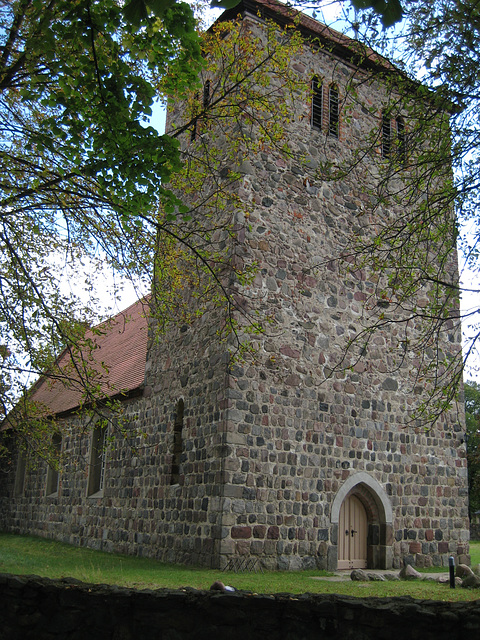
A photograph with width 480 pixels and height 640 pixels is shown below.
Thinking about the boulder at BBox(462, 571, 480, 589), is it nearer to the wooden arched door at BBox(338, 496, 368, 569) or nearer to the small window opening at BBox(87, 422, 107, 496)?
the wooden arched door at BBox(338, 496, 368, 569)

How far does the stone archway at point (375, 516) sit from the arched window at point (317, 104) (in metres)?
7.84

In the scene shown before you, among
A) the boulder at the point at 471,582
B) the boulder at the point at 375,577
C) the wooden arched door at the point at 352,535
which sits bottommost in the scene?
the boulder at the point at 375,577

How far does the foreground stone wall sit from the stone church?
16.8 feet

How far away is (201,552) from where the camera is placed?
1198cm

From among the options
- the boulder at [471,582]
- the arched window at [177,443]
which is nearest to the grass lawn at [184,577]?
the boulder at [471,582]

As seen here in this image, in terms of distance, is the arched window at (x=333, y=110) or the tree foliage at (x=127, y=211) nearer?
the tree foliage at (x=127, y=211)

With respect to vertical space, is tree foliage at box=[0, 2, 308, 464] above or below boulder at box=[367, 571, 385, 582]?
above

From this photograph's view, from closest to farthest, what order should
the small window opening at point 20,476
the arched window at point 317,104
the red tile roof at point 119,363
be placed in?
the arched window at point 317,104 < the red tile roof at point 119,363 < the small window opening at point 20,476

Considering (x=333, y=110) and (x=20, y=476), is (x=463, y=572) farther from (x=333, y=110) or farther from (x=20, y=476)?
(x=20, y=476)

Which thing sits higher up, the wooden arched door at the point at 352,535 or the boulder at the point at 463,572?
the wooden arched door at the point at 352,535

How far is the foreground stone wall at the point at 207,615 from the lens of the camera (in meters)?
5.88

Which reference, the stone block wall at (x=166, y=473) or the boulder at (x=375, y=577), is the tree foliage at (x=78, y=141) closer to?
the stone block wall at (x=166, y=473)

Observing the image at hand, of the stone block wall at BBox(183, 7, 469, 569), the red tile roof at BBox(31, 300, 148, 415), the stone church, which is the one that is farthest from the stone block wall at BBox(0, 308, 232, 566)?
the red tile roof at BBox(31, 300, 148, 415)

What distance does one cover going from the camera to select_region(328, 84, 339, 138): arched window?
1536 cm
